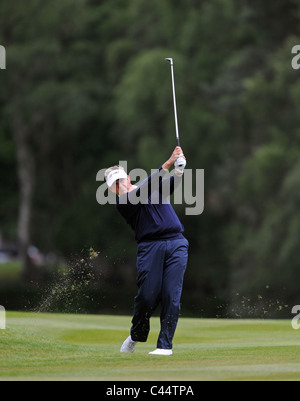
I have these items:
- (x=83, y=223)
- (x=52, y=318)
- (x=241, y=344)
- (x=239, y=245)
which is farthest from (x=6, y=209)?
(x=241, y=344)

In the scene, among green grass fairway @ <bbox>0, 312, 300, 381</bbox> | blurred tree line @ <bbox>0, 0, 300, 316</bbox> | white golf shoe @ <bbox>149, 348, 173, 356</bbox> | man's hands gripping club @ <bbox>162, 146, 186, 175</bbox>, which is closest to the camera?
green grass fairway @ <bbox>0, 312, 300, 381</bbox>

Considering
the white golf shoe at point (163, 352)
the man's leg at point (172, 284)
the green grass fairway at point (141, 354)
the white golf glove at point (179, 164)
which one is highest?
the white golf glove at point (179, 164)

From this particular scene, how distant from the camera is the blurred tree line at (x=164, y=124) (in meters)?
30.0

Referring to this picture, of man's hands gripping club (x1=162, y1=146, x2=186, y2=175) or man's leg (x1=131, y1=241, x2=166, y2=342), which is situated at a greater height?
man's hands gripping club (x1=162, y1=146, x2=186, y2=175)

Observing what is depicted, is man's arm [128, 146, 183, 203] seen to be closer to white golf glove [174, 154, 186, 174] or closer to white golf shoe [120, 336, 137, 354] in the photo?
white golf glove [174, 154, 186, 174]

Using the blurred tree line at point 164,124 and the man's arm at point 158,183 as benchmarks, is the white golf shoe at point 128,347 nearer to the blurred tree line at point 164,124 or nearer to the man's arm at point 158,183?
the man's arm at point 158,183

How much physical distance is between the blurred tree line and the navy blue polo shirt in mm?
13985

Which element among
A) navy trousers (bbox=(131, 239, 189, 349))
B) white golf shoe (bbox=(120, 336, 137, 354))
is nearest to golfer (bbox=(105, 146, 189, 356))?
navy trousers (bbox=(131, 239, 189, 349))

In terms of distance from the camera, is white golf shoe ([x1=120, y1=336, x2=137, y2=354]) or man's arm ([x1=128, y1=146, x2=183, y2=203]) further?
white golf shoe ([x1=120, y1=336, x2=137, y2=354])

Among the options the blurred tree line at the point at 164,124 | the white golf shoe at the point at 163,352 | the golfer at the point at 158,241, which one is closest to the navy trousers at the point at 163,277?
the golfer at the point at 158,241

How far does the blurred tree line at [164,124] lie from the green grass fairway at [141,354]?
34.9 ft

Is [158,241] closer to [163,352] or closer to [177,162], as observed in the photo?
[177,162]

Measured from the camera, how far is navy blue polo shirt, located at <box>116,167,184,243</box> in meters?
9.38

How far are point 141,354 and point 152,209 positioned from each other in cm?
144
